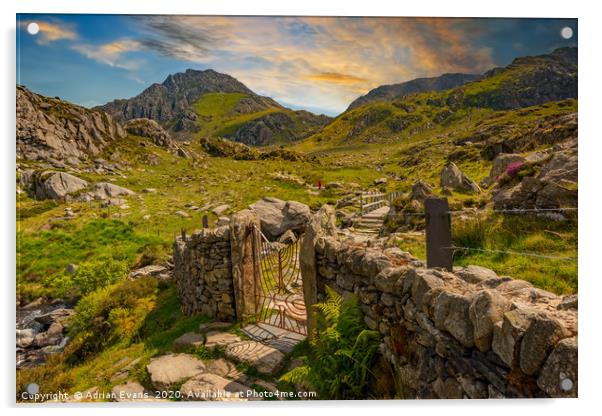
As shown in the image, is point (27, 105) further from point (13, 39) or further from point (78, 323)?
point (78, 323)

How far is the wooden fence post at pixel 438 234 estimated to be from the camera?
4.29 m

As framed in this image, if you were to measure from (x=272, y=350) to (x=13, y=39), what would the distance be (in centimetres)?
686

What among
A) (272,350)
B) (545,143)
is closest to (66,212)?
(272,350)

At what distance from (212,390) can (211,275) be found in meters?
3.70

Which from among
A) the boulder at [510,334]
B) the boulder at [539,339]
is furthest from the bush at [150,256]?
the boulder at [539,339]

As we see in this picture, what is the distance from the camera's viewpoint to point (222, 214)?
2106cm

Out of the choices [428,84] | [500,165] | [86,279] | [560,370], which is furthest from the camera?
[500,165]

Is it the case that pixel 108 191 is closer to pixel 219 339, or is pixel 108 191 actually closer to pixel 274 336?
pixel 219 339

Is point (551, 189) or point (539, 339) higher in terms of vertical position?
point (551, 189)

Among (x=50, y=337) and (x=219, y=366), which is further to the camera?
(x=50, y=337)

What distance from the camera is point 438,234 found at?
4.33 m

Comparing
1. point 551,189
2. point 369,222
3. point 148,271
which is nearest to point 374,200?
point 369,222

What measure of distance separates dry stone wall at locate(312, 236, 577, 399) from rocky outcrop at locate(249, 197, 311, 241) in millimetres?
13003

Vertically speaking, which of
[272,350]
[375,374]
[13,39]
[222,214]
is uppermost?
[13,39]
